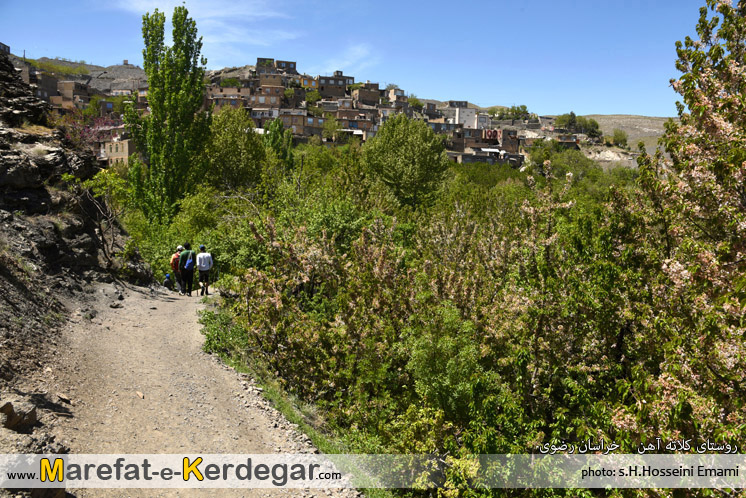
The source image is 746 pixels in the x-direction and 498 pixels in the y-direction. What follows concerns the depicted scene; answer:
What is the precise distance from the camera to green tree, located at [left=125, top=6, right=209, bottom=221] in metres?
26.6

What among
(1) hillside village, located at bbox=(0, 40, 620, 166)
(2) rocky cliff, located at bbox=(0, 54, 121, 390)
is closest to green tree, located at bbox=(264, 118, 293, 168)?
(1) hillside village, located at bbox=(0, 40, 620, 166)

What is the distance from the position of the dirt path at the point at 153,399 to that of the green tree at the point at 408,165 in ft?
73.6

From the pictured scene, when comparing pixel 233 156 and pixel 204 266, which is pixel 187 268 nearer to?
pixel 204 266

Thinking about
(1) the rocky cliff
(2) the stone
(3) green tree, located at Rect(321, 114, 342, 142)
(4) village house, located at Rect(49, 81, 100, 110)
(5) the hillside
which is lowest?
(2) the stone

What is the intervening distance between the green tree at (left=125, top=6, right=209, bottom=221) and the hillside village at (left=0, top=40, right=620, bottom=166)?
1467 inches

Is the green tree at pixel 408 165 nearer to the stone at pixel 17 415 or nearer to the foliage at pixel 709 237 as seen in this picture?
the foliage at pixel 709 237

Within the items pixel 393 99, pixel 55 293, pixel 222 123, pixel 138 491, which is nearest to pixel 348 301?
pixel 138 491

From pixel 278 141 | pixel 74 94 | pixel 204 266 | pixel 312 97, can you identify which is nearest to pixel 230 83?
pixel 312 97

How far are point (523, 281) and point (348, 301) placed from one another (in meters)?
3.32

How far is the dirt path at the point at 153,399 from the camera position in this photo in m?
6.46

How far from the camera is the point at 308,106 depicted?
115125mm

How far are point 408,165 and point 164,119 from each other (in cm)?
1405

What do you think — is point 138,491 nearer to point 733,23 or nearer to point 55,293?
point 55,293

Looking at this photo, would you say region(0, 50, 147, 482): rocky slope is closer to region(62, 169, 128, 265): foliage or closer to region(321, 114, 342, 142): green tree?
region(62, 169, 128, 265): foliage
